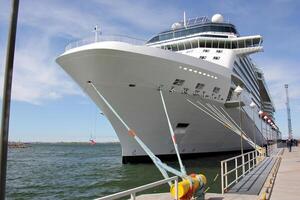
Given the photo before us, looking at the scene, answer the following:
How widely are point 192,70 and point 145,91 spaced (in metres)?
3.12

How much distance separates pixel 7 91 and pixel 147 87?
15.8 m

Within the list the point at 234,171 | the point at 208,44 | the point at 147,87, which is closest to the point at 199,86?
the point at 147,87

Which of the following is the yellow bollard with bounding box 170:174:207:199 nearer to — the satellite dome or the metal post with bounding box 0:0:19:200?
the metal post with bounding box 0:0:19:200

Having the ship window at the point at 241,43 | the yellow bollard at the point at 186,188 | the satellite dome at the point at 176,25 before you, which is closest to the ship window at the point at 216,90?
the ship window at the point at 241,43

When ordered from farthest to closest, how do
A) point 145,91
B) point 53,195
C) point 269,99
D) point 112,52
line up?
1. point 269,99
2. point 145,91
3. point 112,52
4. point 53,195

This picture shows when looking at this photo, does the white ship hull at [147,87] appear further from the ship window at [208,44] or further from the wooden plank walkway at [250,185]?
the wooden plank walkway at [250,185]

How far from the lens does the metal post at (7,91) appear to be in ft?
12.8

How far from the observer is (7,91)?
13.5 feet

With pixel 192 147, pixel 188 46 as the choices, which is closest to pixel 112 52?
pixel 192 147

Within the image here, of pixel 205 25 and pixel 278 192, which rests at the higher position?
pixel 205 25

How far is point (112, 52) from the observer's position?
59.3 feet

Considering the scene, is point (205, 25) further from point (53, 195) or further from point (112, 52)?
point (53, 195)

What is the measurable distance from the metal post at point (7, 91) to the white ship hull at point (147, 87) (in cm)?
1381

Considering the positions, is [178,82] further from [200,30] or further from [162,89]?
[200,30]
